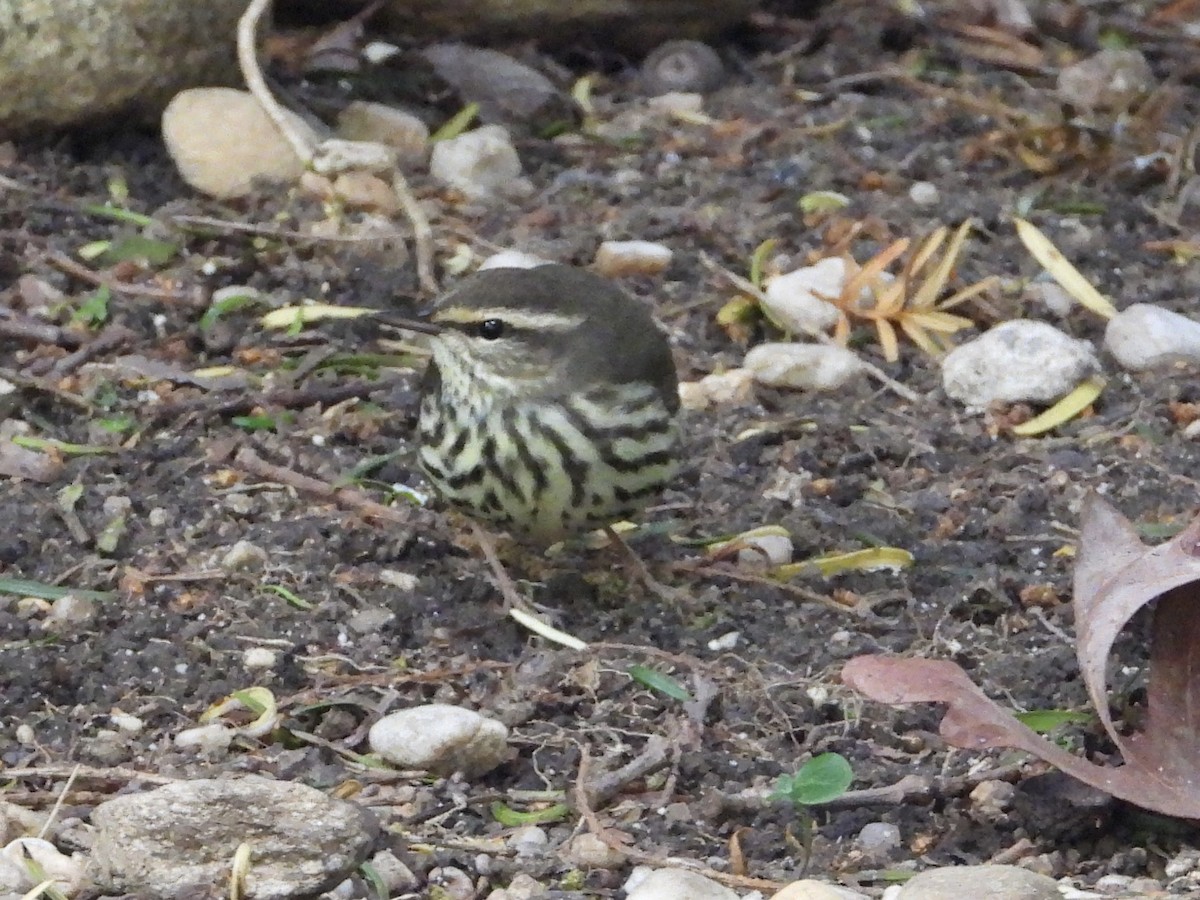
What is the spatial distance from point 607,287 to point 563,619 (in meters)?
0.73

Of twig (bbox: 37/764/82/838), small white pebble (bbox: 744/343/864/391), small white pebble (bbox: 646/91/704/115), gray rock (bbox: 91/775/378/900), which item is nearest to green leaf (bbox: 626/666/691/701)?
gray rock (bbox: 91/775/378/900)

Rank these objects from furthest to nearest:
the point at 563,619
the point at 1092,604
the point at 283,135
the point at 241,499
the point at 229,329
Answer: the point at 283,135 < the point at 229,329 < the point at 241,499 < the point at 563,619 < the point at 1092,604

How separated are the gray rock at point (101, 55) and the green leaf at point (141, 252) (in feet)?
1.88

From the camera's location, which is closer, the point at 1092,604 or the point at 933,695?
the point at 933,695

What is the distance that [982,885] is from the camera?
8.26 ft

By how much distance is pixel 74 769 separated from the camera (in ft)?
9.93

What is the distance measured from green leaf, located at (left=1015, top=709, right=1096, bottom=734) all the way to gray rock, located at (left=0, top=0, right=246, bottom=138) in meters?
3.27

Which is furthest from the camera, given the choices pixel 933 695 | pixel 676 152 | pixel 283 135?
pixel 676 152

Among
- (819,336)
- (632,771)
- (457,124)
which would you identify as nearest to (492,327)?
(632,771)

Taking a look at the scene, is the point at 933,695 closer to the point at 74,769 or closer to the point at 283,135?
the point at 74,769

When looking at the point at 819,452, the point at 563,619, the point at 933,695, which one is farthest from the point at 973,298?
the point at 933,695

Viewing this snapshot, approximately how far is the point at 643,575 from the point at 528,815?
949 millimetres

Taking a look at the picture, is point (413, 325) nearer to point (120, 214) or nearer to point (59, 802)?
point (59, 802)

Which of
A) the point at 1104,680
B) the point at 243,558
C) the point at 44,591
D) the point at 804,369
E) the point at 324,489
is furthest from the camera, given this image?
the point at 804,369
